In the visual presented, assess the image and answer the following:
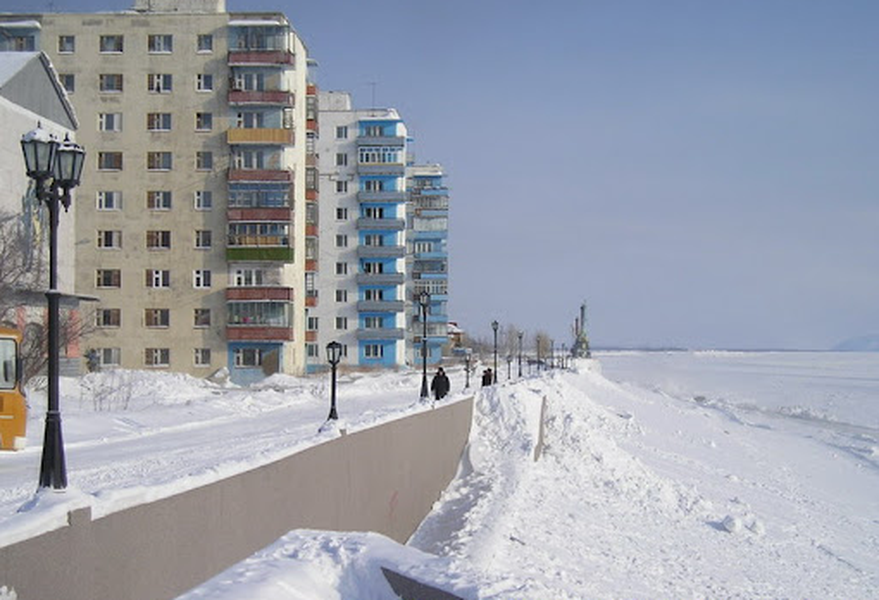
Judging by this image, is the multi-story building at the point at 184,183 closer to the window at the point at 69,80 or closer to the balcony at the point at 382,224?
the window at the point at 69,80

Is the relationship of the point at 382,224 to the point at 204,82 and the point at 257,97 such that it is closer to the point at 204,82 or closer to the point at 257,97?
the point at 257,97

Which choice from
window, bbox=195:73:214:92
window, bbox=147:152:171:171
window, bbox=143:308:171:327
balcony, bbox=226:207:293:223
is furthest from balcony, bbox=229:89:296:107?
window, bbox=143:308:171:327

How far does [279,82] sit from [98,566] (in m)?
51.6

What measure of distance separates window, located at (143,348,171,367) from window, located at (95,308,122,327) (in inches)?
90.6

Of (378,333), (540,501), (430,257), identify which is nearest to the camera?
(540,501)

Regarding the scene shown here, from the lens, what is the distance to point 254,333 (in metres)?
54.1

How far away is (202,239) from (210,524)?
4999 centimetres

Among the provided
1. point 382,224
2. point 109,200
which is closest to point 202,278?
point 109,200

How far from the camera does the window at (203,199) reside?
179ft

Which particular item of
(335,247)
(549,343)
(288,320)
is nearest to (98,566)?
(288,320)

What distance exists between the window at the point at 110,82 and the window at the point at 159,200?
6.07 metres

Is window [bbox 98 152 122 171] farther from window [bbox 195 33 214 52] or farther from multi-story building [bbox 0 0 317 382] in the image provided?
window [bbox 195 33 214 52]

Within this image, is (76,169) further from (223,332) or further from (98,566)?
(223,332)

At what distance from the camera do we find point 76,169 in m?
8.82
